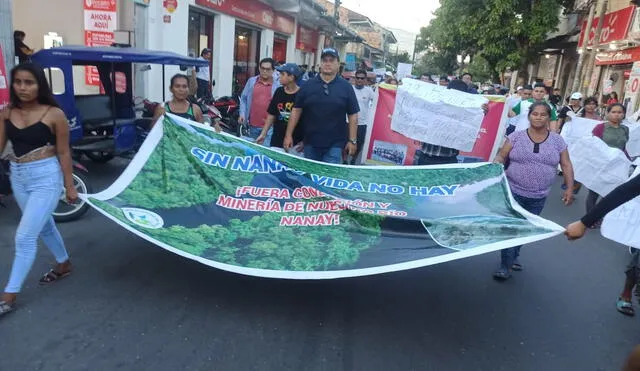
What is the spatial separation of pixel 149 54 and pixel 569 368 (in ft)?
19.9

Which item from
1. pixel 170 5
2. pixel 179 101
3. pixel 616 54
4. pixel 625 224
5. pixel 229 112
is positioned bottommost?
pixel 229 112

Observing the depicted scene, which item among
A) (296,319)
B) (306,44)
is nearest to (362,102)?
(296,319)

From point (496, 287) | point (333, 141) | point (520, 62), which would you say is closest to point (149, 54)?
point (333, 141)

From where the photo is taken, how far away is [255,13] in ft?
63.7

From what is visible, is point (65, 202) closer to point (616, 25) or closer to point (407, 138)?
point (407, 138)

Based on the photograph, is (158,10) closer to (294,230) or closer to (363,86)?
(363,86)

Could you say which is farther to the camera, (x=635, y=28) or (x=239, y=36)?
(x=239, y=36)

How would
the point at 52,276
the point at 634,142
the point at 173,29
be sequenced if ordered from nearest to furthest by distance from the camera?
the point at 52,276, the point at 634,142, the point at 173,29

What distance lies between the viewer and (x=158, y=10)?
1287 centimetres

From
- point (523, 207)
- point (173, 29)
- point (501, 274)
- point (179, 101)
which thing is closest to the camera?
point (523, 207)

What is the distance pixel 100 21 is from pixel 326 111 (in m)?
7.83

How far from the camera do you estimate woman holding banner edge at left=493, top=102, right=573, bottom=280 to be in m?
4.69

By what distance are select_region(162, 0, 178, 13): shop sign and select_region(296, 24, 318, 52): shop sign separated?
1465 cm

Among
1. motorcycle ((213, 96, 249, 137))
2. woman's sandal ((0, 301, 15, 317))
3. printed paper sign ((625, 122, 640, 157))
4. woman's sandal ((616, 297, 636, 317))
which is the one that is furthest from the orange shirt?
printed paper sign ((625, 122, 640, 157))
